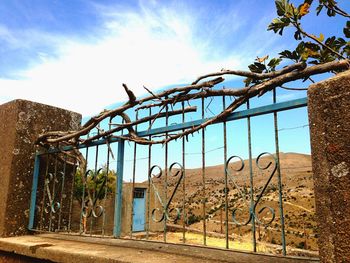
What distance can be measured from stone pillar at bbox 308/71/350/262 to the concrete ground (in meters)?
0.44

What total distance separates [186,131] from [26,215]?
2.12 m

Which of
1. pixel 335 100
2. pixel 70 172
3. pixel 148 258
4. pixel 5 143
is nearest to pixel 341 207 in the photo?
pixel 335 100

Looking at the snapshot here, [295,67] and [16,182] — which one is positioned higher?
[295,67]

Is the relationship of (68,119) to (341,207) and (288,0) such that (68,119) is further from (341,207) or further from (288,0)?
(341,207)

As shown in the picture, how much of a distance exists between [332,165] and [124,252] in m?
1.35

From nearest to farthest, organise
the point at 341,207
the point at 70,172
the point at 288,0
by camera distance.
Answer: the point at 341,207, the point at 288,0, the point at 70,172

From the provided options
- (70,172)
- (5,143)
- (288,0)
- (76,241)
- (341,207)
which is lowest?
(76,241)

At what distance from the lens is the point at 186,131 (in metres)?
2.11

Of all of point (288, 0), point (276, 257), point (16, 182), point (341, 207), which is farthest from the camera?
point (16, 182)

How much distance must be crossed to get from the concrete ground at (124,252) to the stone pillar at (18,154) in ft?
1.26

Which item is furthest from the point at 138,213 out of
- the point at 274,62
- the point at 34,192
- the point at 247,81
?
the point at 274,62

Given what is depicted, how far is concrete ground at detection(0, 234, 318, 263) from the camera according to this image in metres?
1.67

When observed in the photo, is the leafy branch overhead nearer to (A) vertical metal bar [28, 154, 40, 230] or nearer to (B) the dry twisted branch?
(B) the dry twisted branch

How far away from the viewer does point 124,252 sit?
6.36 ft
